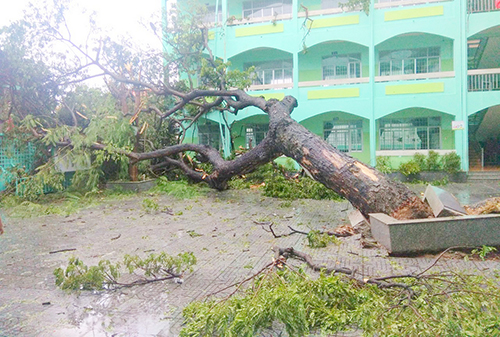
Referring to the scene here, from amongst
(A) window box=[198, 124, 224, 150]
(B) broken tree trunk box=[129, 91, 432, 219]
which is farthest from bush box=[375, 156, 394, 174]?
(A) window box=[198, 124, 224, 150]

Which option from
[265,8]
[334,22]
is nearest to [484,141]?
[334,22]

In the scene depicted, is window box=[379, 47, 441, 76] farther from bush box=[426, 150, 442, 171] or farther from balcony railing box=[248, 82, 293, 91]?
balcony railing box=[248, 82, 293, 91]

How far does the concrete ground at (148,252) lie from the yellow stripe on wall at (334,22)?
10.7 meters

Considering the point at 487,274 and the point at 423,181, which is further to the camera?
the point at 423,181

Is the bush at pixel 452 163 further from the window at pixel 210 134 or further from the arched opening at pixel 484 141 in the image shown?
the window at pixel 210 134

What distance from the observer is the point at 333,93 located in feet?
56.4

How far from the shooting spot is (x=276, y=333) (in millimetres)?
2854

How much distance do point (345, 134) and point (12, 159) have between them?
14.3 m

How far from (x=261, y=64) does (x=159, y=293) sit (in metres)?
17.6

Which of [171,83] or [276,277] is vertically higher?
[171,83]

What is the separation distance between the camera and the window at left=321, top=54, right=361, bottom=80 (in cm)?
1844

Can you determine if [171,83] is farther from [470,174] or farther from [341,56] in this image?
[470,174]

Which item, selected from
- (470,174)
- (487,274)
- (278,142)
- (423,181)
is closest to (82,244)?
(278,142)

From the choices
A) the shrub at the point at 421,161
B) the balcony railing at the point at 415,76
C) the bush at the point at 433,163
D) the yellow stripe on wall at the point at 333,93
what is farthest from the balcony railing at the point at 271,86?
the bush at the point at 433,163
